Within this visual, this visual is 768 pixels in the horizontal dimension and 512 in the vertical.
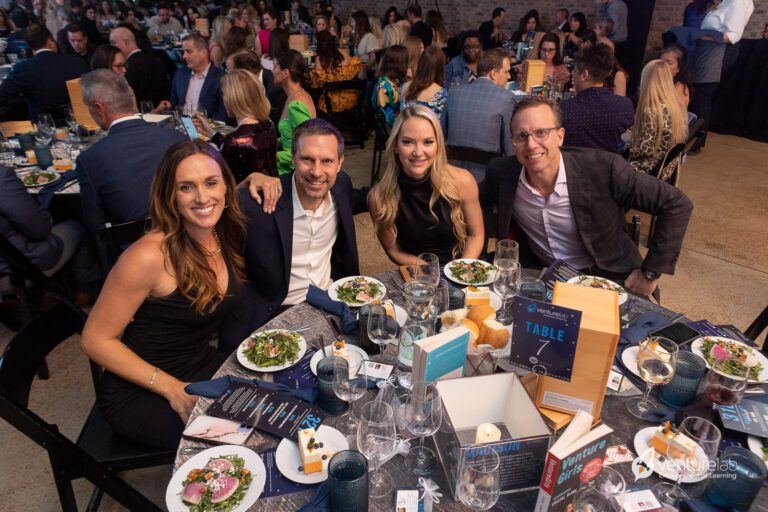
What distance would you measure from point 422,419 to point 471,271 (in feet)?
3.36

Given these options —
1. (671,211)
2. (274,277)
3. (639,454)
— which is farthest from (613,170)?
(274,277)

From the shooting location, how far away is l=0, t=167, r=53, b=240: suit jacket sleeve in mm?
2744

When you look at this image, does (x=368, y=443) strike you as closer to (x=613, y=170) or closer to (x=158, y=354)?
(x=158, y=354)

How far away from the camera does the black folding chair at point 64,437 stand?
5.12ft

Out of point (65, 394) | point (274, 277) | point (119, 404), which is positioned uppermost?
point (274, 277)

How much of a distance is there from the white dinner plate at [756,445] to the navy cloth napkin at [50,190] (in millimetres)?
3639

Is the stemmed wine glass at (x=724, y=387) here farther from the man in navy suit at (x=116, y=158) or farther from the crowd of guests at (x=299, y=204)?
the man in navy suit at (x=116, y=158)

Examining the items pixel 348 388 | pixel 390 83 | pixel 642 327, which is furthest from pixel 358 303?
pixel 390 83

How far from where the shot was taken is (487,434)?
127 centimetres

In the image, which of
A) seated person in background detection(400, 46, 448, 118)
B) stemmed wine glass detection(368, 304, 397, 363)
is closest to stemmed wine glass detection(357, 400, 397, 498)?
stemmed wine glass detection(368, 304, 397, 363)

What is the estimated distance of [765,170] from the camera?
6.04 m

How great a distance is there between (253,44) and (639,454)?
369 inches

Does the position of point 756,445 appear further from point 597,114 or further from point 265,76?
point 265,76

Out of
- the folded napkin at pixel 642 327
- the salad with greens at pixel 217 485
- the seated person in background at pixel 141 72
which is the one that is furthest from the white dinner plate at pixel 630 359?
the seated person in background at pixel 141 72
